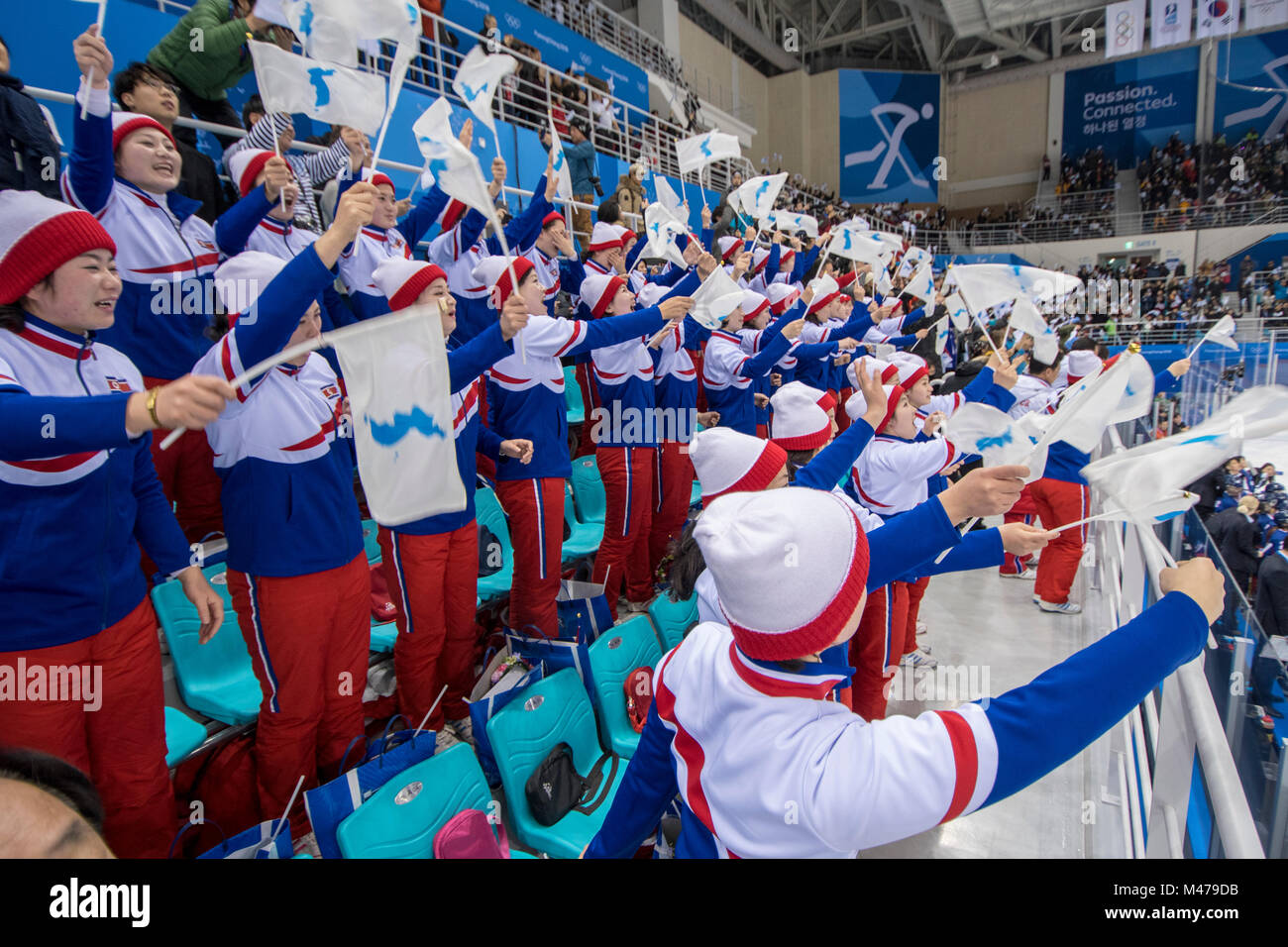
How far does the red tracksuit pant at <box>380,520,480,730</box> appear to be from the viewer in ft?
10.1

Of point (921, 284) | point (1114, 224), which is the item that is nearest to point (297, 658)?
point (921, 284)

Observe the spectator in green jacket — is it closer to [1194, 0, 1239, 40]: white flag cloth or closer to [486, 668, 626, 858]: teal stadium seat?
[486, 668, 626, 858]: teal stadium seat

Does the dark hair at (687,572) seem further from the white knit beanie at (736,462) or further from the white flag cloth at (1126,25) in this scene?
the white flag cloth at (1126,25)

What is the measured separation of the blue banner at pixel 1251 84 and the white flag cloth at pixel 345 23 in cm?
2810

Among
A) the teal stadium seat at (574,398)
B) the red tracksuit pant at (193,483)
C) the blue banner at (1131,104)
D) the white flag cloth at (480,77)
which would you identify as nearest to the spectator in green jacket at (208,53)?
the white flag cloth at (480,77)

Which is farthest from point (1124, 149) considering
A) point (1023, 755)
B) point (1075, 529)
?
point (1023, 755)

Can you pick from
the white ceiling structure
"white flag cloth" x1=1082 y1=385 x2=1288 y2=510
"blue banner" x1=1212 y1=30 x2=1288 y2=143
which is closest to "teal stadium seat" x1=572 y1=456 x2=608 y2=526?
"white flag cloth" x1=1082 y1=385 x2=1288 y2=510

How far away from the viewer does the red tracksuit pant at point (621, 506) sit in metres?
4.65

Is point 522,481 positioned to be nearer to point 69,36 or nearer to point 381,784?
point 381,784

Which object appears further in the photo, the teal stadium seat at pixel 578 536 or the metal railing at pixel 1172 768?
the teal stadium seat at pixel 578 536

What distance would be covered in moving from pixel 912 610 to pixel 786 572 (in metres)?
3.43

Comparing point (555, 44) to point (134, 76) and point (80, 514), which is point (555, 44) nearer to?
point (134, 76)

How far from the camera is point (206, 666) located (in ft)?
9.60
